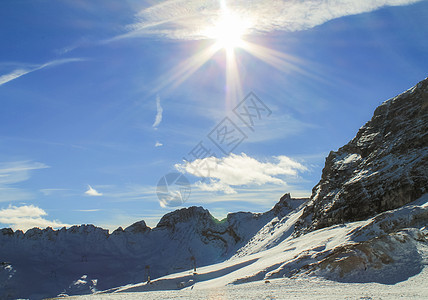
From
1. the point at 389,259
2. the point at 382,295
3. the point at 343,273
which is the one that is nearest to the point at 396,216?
the point at 389,259

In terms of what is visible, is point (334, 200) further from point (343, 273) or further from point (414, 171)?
point (343, 273)

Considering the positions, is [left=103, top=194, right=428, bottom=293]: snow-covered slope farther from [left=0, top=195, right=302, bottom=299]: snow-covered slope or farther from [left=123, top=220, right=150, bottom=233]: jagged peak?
[left=123, top=220, right=150, bottom=233]: jagged peak

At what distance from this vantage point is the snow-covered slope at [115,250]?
347 ft

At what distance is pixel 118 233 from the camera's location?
5556 inches

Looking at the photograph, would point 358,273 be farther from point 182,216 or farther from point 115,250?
point 182,216

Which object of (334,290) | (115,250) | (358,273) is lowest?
(334,290)

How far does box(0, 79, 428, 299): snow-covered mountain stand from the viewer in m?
26.5

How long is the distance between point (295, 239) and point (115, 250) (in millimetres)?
100368

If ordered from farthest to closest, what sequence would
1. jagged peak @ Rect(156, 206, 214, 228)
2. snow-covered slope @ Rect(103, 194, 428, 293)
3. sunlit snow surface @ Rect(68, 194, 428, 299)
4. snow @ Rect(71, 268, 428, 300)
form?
jagged peak @ Rect(156, 206, 214, 228) < snow-covered slope @ Rect(103, 194, 428, 293) < sunlit snow surface @ Rect(68, 194, 428, 299) < snow @ Rect(71, 268, 428, 300)

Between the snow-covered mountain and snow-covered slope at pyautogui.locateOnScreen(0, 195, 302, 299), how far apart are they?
0.42 m

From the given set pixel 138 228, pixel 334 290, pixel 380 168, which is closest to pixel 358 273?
pixel 334 290

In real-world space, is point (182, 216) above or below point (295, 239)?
above

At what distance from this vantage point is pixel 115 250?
13288 centimetres

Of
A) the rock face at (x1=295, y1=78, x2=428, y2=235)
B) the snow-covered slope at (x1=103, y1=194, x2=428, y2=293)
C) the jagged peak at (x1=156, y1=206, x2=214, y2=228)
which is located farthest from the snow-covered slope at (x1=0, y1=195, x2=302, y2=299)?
the snow-covered slope at (x1=103, y1=194, x2=428, y2=293)
